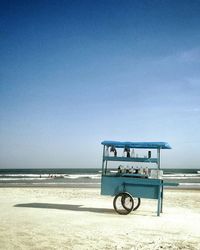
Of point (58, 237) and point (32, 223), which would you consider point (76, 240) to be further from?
point (32, 223)

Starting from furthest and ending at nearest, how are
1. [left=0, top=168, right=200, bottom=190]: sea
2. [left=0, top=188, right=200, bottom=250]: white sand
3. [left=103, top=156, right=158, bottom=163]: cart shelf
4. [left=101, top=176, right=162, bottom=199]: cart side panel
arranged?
[left=0, top=168, right=200, bottom=190]: sea, [left=103, top=156, right=158, bottom=163]: cart shelf, [left=101, top=176, right=162, bottom=199]: cart side panel, [left=0, top=188, right=200, bottom=250]: white sand

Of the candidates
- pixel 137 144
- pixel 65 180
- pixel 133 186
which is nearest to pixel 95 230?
pixel 133 186

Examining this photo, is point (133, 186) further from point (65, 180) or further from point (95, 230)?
point (65, 180)

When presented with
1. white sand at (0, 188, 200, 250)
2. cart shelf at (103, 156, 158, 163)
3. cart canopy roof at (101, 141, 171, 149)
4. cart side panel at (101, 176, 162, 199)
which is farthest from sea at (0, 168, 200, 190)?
white sand at (0, 188, 200, 250)

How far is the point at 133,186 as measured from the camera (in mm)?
12719

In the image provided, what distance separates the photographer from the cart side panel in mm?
12484

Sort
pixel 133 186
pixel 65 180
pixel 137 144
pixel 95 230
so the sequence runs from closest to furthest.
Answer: pixel 95 230 → pixel 133 186 → pixel 137 144 → pixel 65 180

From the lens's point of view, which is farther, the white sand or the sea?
A: the sea

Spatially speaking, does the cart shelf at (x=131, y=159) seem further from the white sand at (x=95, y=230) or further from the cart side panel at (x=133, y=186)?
the white sand at (x=95, y=230)

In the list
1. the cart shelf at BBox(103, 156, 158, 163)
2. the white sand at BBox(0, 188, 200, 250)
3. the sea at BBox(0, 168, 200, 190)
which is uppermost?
the cart shelf at BBox(103, 156, 158, 163)

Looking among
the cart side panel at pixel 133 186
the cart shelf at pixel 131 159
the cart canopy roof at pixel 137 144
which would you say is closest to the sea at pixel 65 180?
the cart shelf at pixel 131 159

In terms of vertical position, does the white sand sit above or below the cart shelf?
below

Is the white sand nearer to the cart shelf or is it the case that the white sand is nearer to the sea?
the cart shelf

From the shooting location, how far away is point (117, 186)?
1285 cm
